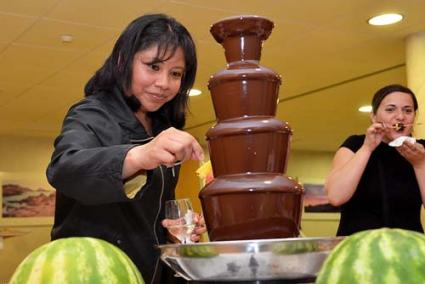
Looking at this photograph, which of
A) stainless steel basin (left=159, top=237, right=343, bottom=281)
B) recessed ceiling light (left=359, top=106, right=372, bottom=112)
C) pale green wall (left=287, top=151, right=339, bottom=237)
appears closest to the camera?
stainless steel basin (left=159, top=237, right=343, bottom=281)

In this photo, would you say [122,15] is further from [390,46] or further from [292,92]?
[292,92]

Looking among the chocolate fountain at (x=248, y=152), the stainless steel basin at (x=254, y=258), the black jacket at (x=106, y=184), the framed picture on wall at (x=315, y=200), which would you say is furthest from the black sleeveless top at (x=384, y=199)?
the framed picture on wall at (x=315, y=200)

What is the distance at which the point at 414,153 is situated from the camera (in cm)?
207

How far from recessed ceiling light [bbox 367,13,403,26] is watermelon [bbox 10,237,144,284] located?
147 inches

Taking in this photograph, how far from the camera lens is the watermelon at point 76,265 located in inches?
20.3

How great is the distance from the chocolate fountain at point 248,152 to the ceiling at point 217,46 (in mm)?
2715

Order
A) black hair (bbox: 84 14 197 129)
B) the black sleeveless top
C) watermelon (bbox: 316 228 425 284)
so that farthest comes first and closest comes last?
the black sleeveless top
black hair (bbox: 84 14 197 129)
watermelon (bbox: 316 228 425 284)

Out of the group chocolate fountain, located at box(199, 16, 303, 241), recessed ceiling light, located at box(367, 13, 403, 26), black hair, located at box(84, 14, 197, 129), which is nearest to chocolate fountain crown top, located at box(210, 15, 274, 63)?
chocolate fountain, located at box(199, 16, 303, 241)

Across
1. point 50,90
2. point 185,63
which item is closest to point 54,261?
point 185,63

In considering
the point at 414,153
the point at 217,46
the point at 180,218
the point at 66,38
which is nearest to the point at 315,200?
the point at 217,46

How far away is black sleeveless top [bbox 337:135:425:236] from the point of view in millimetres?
2191

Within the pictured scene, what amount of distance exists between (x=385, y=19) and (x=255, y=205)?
3490 mm

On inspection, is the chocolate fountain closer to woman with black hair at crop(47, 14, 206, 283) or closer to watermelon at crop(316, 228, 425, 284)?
woman with black hair at crop(47, 14, 206, 283)

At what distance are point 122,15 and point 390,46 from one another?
6.95ft
